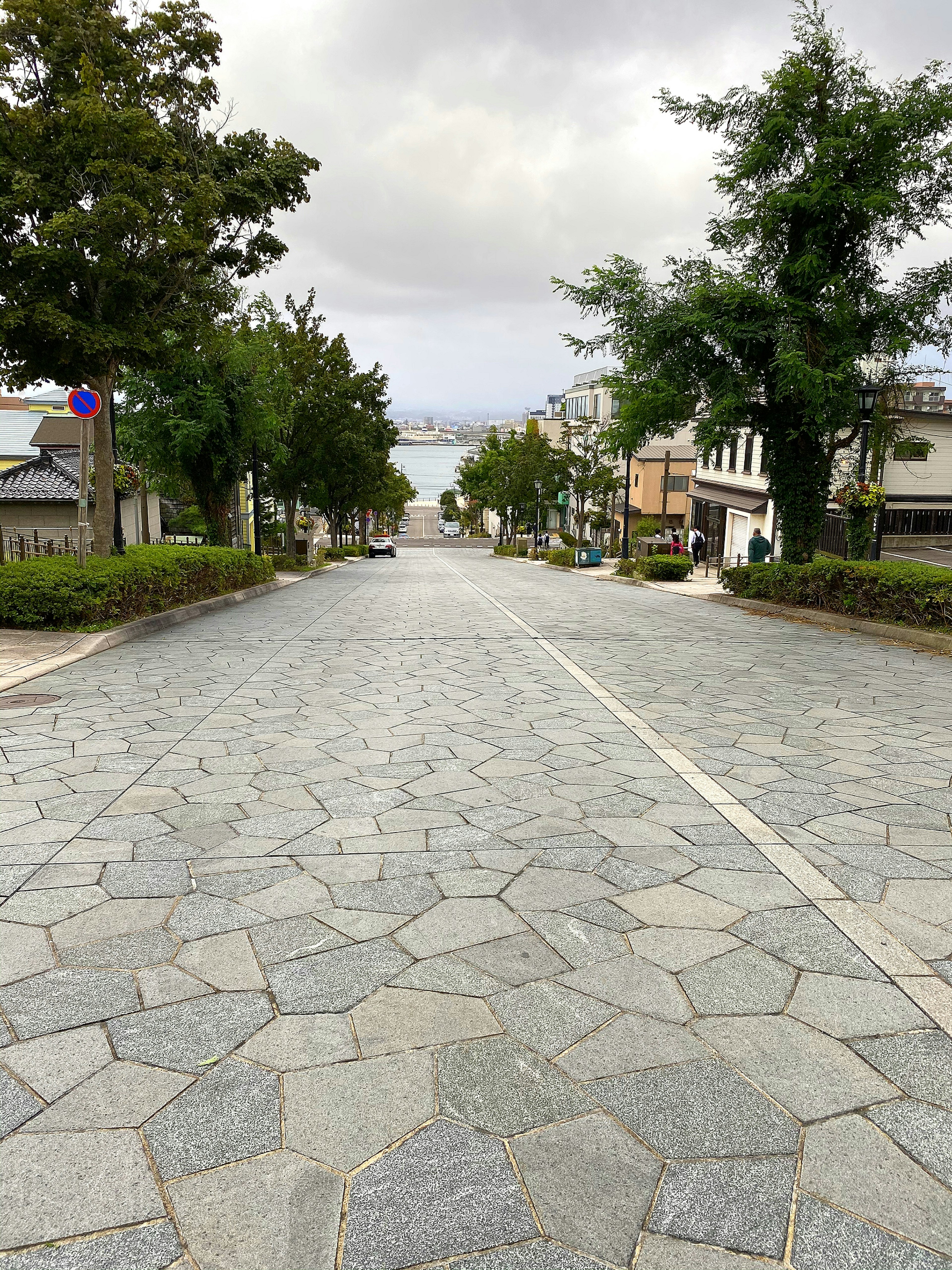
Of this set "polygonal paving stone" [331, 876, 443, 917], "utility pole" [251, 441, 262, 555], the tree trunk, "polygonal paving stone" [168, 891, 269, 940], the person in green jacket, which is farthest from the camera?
"utility pole" [251, 441, 262, 555]

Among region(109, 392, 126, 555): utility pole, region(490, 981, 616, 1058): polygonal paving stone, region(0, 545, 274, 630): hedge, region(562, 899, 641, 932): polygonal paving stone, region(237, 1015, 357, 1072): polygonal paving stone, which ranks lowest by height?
region(237, 1015, 357, 1072): polygonal paving stone

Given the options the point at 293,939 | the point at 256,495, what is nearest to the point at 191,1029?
the point at 293,939

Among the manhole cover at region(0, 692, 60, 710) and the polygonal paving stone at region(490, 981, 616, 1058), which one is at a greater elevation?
the polygonal paving stone at region(490, 981, 616, 1058)

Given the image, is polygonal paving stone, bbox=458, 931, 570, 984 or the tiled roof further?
the tiled roof

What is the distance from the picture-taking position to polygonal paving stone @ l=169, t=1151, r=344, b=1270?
199 centimetres

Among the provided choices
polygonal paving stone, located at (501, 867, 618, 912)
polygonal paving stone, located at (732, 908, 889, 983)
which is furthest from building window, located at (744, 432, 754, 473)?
polygonal paving stone, located at (732, 908, 889, 983)

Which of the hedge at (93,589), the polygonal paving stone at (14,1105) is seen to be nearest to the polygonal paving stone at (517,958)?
the polygonal paving stone at (14,1105)

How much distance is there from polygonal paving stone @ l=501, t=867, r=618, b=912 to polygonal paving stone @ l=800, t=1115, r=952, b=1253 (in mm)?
1458

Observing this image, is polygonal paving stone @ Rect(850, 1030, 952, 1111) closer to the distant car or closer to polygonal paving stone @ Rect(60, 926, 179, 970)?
polygonal paving stone @ Rect(60, 926, 179, 970)

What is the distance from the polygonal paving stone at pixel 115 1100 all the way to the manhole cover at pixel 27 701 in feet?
17.9

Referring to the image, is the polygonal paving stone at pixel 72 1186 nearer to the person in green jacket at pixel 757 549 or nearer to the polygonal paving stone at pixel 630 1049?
the polygonal paving stone at pixel 630 1049

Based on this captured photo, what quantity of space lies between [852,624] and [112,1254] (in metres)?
14.0

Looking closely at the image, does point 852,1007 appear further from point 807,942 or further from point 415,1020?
point 415,1020

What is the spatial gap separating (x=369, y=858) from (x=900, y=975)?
227 centimetres
